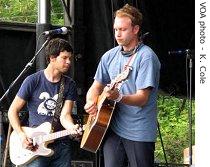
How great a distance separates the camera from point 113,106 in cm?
334

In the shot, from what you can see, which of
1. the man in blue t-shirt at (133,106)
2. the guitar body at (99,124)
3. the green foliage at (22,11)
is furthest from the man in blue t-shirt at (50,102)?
the green foliage at (22,11)

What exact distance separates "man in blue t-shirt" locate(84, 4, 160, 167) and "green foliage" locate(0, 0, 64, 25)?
3.00 m

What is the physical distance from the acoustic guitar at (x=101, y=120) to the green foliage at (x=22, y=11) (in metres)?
3.05

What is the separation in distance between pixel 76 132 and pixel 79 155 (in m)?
1.38

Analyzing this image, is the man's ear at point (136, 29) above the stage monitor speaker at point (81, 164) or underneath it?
above

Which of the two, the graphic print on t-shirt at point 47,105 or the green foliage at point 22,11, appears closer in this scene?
the graphic print on t-shirt at point 47,105

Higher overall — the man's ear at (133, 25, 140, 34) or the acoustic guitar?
the man's ear at (133, 25, 140, 34)

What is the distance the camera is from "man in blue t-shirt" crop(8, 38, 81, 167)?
4.19 m

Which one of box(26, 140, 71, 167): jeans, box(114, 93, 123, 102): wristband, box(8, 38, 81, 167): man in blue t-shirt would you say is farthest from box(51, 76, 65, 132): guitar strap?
box(114, 93, 123, 102): wristband

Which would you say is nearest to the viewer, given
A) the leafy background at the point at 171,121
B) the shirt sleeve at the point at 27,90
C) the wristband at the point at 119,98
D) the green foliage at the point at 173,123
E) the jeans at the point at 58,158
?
the wristband at the point at 119,98

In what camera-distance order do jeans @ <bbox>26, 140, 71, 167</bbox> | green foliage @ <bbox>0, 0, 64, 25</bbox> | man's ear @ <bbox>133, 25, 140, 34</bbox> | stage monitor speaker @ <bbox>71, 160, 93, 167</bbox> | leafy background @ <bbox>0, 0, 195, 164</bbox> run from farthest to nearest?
leafy background @ <bbox>0, 0, 195, 164</bbox> → green foliage @ <bbox>0, 0, 64, 25</bbox> → stage monitor speaker @ <bbox>71, 160, 93, 167</bbox> → jeans @ <bbox>26, 140, 71, 167</bbox> → man's ear @ <bbox>133, 25, 140, 34</bbox>

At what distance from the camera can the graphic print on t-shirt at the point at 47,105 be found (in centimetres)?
421

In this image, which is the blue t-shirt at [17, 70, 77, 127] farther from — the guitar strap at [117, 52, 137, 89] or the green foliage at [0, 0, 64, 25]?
the green foliage at [0, 0, 64, 25]

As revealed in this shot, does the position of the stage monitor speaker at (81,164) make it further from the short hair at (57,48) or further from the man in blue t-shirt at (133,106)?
the man in blue t-shirt at (133,106)
